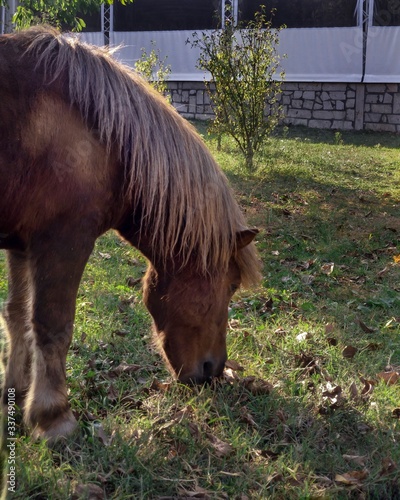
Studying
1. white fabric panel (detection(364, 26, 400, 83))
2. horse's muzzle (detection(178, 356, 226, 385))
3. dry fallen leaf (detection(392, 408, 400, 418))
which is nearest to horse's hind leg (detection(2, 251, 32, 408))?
A: horse's muzzle (detection(178, 356, 226, 385))

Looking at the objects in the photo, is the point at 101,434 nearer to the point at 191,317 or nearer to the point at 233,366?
the point at 191,317

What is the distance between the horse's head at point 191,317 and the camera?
335cm

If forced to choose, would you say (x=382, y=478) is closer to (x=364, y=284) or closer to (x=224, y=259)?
(x=224, y=259)

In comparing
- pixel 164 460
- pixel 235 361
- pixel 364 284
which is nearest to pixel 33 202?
pixel 164 460

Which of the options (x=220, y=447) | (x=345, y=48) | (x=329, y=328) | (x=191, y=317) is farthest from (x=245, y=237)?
(x=345, y=48)

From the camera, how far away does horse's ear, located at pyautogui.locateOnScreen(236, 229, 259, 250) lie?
3352 millimetres

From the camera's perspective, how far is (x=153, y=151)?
3.16 m

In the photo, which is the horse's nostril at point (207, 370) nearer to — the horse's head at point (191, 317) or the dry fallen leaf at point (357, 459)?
the horse's head at point (191, 317)

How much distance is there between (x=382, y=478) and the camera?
2.97 meters

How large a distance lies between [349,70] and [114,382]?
1489 centimetres

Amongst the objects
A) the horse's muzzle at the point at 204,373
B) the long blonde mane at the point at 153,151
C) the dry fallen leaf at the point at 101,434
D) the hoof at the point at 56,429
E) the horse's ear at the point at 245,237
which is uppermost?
the long blonde mane at the point at 153,151

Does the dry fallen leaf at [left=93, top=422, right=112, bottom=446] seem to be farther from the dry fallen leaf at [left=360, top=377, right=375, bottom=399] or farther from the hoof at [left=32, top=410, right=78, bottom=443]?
the dry fallen leaf at [left=360, top=377, right=375, bottom=399]

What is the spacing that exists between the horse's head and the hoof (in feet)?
2.06

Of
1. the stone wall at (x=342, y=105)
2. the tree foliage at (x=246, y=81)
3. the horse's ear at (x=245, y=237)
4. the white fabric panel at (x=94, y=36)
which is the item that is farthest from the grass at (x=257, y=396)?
the white fabric panel at (x=94, y=36)
